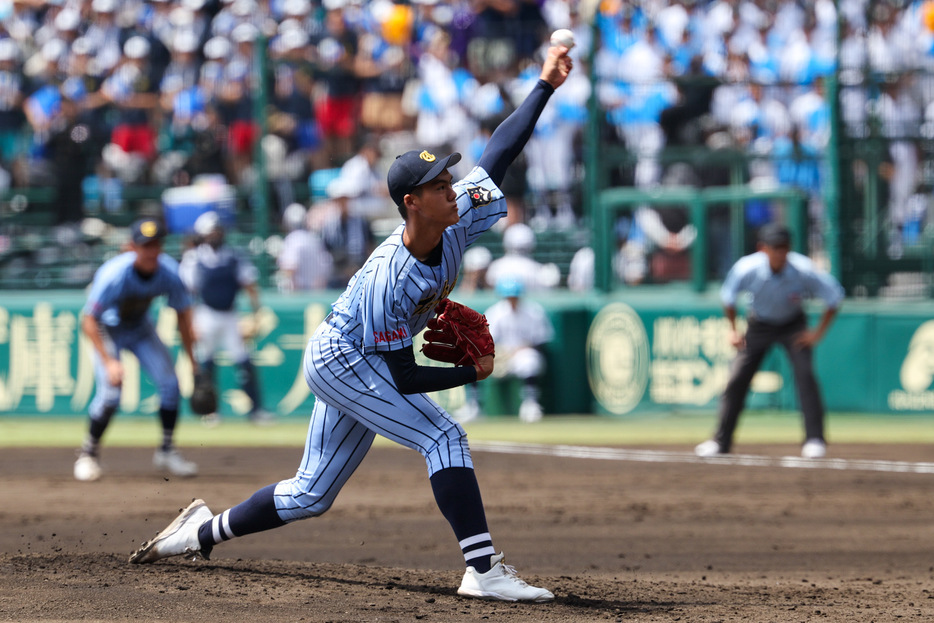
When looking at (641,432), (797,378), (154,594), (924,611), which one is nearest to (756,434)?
(641,432)

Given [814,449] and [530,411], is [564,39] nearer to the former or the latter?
[814,449]

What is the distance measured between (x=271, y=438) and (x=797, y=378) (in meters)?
5.76

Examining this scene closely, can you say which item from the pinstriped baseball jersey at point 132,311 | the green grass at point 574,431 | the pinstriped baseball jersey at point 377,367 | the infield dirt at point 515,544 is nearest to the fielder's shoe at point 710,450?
the infield dirt at point 515,544

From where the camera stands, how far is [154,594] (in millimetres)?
5594

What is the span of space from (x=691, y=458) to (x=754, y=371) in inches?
40.3

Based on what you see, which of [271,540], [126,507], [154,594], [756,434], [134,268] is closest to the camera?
[154,594]

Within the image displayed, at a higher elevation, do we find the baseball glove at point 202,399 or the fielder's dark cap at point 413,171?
the fielder's dark cap at point 413,171

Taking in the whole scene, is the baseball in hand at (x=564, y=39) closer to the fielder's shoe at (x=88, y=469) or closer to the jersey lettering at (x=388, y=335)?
the jersey lettering at (x=388, y=335)

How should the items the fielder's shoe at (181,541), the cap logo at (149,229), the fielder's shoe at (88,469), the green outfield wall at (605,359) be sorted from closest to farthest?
1. the fielder's shoe at (181,541)
2. the cap logo at (149,229)
3. the fielder's shoe at (88,469)
4. the green outfield wall at (605,359)

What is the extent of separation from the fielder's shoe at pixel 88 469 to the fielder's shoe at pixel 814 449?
6303 millimetres

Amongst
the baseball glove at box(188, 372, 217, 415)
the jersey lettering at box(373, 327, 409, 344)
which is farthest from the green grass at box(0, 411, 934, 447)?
the jersey lettering at box(373, 327, 409, 344)

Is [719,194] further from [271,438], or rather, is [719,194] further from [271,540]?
[271,540]

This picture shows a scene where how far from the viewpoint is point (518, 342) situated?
1516cm

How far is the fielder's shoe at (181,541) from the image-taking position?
6.12 m
